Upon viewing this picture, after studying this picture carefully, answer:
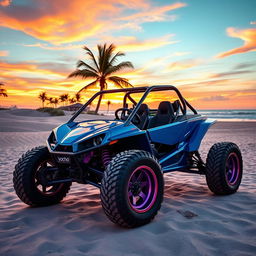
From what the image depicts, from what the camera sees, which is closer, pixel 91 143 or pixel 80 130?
pixel 91 143

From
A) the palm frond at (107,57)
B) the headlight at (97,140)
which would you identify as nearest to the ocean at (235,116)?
the palm frond at (107,57)

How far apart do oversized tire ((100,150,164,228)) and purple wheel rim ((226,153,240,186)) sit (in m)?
1.93

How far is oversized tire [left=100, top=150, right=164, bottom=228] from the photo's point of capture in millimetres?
3055

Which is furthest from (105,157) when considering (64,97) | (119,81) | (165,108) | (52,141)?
(64,97)

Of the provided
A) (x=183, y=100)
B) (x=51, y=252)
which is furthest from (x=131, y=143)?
(x=51, y=252)

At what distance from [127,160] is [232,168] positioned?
2563mm

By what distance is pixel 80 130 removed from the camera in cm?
375

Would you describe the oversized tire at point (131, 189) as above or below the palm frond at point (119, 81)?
below

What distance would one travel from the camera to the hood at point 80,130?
11.6 ft

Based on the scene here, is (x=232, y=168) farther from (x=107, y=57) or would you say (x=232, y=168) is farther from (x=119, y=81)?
(x=107, y=57)

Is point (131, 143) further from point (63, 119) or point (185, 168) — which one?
point (63, 119)

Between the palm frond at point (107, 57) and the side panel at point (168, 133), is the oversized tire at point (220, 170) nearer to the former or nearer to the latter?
the side panel at point (168, 133)

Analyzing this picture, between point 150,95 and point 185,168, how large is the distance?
1.35 m

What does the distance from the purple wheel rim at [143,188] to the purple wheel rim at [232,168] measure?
1.93 m
